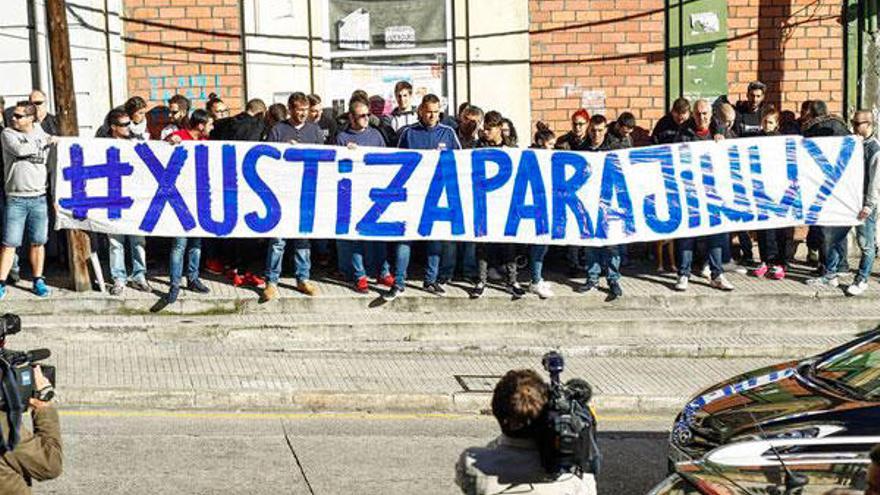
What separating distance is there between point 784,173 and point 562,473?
9.87m

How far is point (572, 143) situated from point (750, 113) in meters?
2.34

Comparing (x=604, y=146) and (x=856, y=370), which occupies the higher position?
(x=604, y=146)

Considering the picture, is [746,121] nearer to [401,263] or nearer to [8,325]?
[401,263]

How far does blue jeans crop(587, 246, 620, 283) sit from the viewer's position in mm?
14930

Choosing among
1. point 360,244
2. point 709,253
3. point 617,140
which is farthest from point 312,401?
point 709,253

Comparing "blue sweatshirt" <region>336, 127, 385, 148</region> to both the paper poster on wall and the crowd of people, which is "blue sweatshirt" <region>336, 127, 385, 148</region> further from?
the paper poster on wall

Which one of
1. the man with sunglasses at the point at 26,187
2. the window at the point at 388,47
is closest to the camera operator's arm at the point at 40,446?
the man with sunglasses at the point at 26,187

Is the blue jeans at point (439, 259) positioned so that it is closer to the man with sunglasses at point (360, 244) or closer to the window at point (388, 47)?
the man with sunglasses at point (360, 244)

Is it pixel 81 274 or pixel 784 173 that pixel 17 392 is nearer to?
pixel 81 274

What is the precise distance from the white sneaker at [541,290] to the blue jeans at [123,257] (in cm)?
396

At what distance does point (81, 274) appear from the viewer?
47.3 feet

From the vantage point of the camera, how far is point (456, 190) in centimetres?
1472

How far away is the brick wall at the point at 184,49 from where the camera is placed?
17.2 m

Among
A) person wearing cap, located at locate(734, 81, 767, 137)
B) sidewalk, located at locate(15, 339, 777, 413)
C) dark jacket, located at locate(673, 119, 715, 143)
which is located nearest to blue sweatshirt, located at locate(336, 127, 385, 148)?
sidewalk, located at locate(15, 339, 777, 413)
